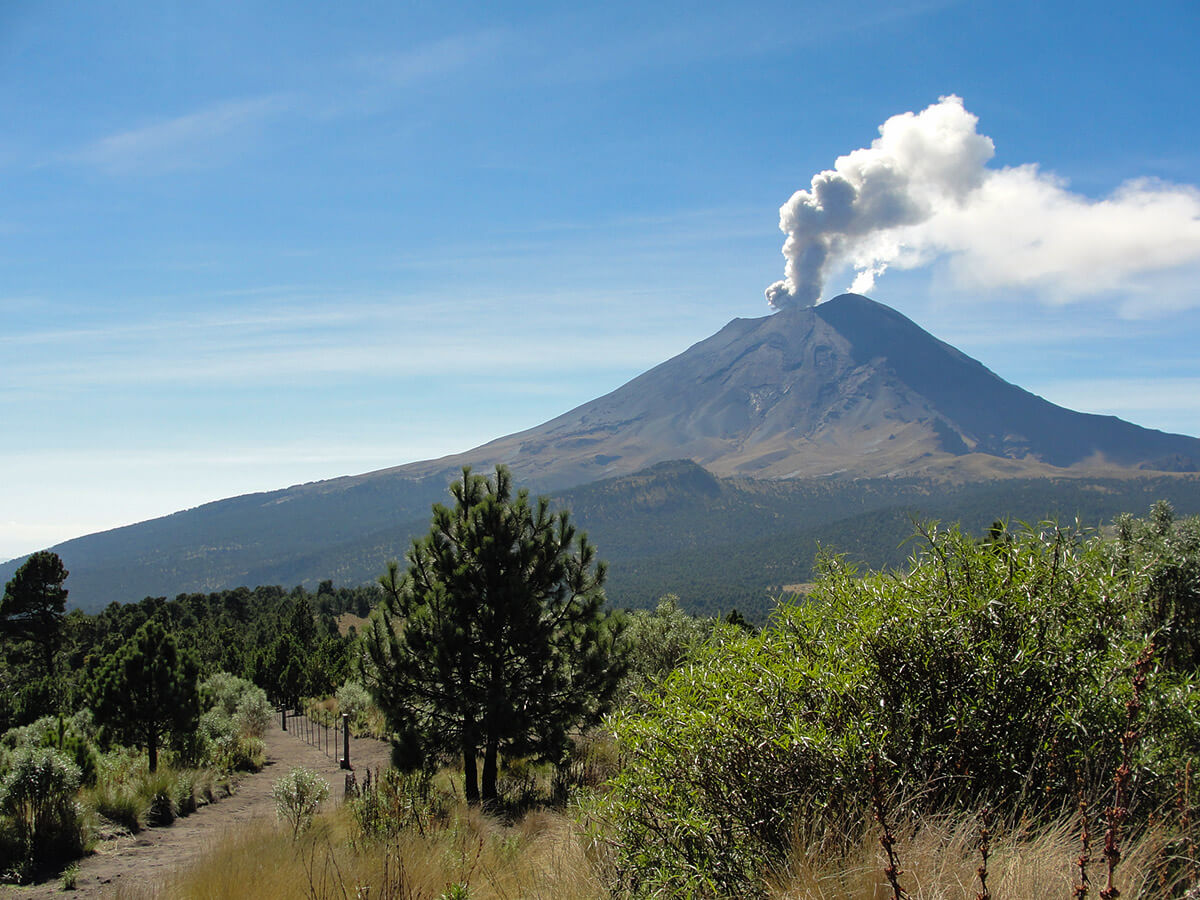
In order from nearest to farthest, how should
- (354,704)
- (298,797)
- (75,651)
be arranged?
(298,797), (354,704), (75,651)

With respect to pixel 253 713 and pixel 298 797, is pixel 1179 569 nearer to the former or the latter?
pixel 298 797

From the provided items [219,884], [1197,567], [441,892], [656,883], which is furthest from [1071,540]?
[1197,567]

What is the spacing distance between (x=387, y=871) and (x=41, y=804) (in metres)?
8.65

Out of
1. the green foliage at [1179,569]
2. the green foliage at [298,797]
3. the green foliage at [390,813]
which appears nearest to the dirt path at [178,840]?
the green foliage at [298,797]

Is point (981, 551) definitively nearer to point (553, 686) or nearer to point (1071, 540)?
point (1071, 540)

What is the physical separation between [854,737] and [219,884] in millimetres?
5136

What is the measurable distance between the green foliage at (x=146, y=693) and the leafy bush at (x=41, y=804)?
21.7 ft

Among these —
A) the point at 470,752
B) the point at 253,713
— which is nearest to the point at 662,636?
the point at 470,752

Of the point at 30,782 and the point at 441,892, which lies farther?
the point at 30,782

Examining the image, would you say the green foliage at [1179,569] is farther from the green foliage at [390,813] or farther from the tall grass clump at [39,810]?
the tall grass clump at [39,810]

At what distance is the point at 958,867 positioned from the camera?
3.32 m

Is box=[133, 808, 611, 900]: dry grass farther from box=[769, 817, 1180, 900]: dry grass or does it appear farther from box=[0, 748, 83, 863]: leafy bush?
box=[0, 748, 83, 863]: leafy bush

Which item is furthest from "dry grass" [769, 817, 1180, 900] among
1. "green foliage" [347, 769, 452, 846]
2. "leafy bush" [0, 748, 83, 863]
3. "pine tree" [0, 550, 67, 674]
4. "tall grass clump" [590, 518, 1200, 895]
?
"pine tree" [0, 550, 67, 674]

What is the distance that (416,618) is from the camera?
42.0ft
